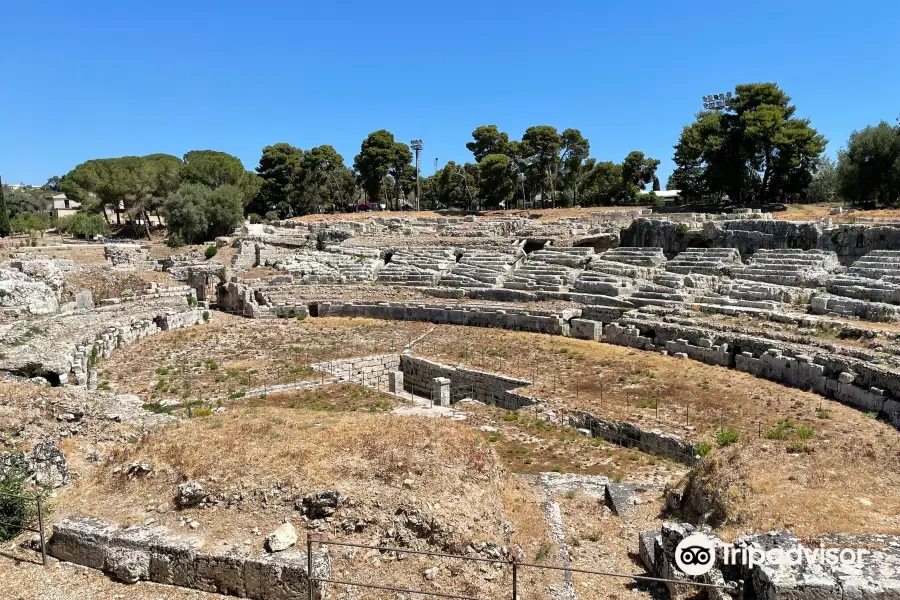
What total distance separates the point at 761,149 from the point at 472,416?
111ft

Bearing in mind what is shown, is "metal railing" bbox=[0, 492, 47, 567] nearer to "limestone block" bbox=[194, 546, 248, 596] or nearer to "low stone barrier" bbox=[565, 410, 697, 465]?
"limestone block" bbox=[194, 546, 248, 596]

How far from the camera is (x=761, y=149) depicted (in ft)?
131

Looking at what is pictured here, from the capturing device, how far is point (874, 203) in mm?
35000

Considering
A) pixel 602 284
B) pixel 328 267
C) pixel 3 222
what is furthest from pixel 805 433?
pixel 3 222

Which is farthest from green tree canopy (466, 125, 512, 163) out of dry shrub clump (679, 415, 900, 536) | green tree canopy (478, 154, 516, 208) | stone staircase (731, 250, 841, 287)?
dry shrub clump (679, 415, 900, 536)

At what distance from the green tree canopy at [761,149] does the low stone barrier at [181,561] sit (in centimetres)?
3935

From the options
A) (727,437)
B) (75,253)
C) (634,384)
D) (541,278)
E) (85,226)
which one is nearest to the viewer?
(727,437)

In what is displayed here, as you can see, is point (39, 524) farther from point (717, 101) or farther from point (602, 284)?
point (717, 101)

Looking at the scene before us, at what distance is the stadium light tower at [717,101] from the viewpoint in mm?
43069

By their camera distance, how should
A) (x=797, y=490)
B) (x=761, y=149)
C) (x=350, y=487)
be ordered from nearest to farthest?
(x=350, y=487) < (x=797, y=490) < (x=761, y=149)

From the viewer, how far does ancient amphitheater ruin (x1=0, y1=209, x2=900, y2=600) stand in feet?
23.5

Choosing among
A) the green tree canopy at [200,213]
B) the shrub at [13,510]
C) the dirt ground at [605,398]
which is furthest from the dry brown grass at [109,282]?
the shrub at [13,510]

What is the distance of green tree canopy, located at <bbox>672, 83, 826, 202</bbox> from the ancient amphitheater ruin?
987 centimetres

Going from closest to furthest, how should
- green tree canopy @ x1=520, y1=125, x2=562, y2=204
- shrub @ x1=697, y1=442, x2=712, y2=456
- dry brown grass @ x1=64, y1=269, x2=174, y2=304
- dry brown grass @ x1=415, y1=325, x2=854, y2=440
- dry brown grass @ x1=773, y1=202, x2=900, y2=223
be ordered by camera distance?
shrub @ x1=697, y1=442, x2=712, y2=456 < dry brown grass @ x1=415, y1=325, x2=854, y2=440 < dry brown grass @ x1=773, y1=202, x2=900, y2=223 < dry brown grass @ x1=64, y1=269, x2=174, y2=304 < green tree canopy @ x1=520, y1=125, x2=562, y2=204
